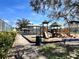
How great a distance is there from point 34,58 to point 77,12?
6736 millimetres

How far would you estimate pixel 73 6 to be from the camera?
617 inches

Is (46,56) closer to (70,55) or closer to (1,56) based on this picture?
(70,55)

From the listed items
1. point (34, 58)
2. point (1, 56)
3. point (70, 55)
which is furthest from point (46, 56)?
point (1, 56)

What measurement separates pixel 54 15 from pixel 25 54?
5746 mm

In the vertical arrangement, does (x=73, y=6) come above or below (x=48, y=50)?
above

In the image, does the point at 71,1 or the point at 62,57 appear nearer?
the point at 62,57

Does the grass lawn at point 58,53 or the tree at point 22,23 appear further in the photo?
the tree at point 22,23

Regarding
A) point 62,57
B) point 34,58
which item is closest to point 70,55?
point 62,57

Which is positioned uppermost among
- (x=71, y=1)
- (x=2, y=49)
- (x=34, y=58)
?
(x=71, y=1)

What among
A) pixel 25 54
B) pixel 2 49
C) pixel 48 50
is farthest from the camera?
pixel 48 50

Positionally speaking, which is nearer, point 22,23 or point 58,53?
point 58,53

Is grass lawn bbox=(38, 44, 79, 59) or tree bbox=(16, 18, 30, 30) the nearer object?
grass lawn bbox=(38, 44, 79, 59)

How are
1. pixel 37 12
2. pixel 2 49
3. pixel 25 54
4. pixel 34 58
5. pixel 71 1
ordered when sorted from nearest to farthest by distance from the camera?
pixel 2 49 → pixel 34 58 → pixel 25 54 → pixel 71 1 → pixel 37 12

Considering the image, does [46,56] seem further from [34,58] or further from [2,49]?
[2,49]
